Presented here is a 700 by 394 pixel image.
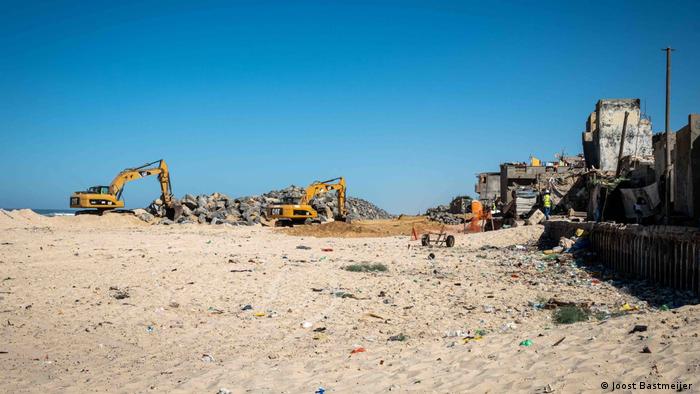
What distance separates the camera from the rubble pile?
1180 inches

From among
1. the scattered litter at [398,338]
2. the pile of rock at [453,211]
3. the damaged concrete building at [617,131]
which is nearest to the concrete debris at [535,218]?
the damaged concrete building at [617,131]

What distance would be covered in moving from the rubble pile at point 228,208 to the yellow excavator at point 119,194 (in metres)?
0.53

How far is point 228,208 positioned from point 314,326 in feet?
84.4

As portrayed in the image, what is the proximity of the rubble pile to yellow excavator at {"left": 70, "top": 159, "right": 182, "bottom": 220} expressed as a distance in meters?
0.53

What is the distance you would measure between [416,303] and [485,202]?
25717mm

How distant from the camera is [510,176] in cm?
3045

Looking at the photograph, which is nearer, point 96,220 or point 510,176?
point 96,220

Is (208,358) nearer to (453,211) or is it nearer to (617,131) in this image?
(617,131)

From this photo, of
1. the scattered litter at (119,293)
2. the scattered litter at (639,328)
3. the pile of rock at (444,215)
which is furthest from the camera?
the pile of rock at (444,215)

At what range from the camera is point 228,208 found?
3288 centimetres

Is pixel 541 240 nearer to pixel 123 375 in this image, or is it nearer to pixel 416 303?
pixel 416 303

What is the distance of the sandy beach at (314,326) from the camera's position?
16.9ft

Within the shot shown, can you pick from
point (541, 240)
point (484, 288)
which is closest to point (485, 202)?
point (541, 240)

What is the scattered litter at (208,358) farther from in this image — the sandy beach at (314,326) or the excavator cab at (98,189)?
the excavator cab at (98,189)
